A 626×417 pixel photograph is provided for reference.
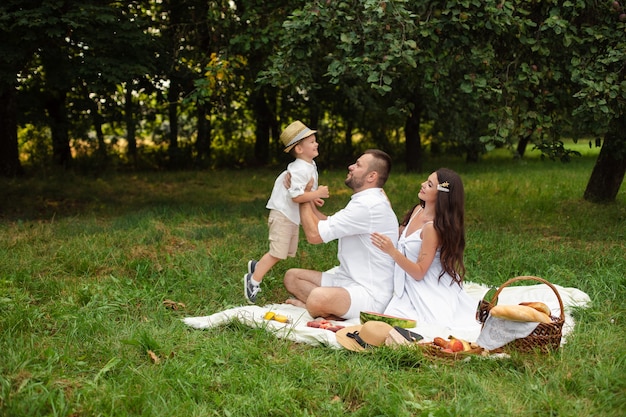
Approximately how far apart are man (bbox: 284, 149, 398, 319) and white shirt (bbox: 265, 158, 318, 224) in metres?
0.26

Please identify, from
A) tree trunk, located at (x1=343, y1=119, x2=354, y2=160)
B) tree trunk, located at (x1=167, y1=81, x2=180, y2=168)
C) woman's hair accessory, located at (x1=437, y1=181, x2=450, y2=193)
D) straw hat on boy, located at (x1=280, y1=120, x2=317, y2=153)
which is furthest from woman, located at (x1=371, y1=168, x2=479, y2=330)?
tree trunk, located at (x1=343, y1=119, x2=354, y2=160)

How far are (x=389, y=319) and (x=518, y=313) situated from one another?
974 millimetres

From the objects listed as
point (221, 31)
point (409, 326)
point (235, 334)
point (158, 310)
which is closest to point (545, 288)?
point (409, 326)

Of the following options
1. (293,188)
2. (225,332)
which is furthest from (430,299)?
(225,332)

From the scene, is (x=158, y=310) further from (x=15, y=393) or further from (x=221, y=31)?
(x=221, y=31)

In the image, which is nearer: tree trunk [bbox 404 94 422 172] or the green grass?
the green grass

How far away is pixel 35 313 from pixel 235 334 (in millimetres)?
1608

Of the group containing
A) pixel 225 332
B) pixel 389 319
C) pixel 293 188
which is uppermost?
pixel 293 188

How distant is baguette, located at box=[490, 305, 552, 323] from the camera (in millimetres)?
4215

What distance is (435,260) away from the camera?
16.8 ft

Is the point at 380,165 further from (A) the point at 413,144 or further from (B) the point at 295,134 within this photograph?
(A) the point at 413,144

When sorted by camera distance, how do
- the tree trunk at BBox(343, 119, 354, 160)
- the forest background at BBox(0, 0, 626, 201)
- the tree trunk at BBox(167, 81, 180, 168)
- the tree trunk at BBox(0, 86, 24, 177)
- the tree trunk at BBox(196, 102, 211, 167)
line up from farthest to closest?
the tree trunk at BBox(343, 119, 354, 160) → the tree trunk at BBox(167, 81, 180, 168) → the tree trunk at BBox(196, 102, 211, 167) → the tree trunk at BBox(0, 86, 24, 177) → the forest background at BBox(0, 0, 626, 201)

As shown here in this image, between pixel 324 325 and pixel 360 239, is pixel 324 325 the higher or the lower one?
the lower one

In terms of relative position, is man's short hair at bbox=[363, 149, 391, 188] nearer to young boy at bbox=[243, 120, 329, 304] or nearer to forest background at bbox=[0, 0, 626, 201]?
young boy at bbox=[243, 120, 329, 304]
